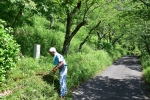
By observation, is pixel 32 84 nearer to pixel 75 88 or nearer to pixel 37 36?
pixel 75 88

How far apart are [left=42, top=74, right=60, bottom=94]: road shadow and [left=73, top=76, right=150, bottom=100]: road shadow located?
0.86 m

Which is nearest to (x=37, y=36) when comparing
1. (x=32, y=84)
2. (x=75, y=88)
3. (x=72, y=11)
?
(x=72, y=11)

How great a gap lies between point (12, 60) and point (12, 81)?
79 centimetres

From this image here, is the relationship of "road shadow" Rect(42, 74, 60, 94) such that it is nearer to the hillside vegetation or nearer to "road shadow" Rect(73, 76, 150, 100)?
the hillside vegetation

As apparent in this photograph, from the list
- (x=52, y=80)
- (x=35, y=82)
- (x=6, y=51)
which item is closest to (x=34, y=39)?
(x=52, y=80)

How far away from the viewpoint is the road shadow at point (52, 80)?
8.71 metres

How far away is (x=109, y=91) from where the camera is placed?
1070cm

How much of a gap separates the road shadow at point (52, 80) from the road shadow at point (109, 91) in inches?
34.0

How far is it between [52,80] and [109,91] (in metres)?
3.22

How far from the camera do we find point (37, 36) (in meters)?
16.7

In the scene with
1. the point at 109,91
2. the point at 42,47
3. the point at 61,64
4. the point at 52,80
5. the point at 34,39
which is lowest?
the point at 109,91

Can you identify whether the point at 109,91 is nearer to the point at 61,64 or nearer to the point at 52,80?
the point at 52,80

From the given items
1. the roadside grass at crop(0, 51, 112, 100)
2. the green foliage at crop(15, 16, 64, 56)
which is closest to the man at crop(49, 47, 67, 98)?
the roadside grass at crop(0, 51, 112, 100)

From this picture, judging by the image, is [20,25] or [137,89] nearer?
[137,89]
